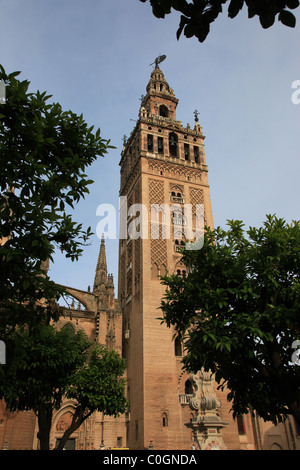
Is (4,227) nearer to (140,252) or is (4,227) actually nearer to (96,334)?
(140,252)

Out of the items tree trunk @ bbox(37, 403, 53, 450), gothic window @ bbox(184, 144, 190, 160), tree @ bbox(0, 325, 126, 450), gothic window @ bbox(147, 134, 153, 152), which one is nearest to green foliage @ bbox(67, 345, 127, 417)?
tree @ bbox(0, 325, 126, 450)

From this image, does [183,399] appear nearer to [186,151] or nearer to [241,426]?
[241,426]

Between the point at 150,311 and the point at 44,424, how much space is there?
12.5m

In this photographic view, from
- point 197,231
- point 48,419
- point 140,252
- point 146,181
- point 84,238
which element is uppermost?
point 146,181

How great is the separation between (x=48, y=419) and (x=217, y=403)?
273 inches

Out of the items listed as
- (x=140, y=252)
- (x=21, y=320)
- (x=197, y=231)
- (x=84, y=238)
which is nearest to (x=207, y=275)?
(x=84, y=238)

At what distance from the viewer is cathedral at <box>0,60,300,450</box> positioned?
23656 millimetres

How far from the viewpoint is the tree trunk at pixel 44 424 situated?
14.0 m

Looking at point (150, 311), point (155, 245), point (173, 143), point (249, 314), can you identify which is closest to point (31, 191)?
point (249, 314)

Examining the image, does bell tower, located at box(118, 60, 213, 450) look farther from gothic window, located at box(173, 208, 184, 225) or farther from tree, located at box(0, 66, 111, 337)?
tree, located at box(0, 66, 111, 337)

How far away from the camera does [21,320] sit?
19.4 feet

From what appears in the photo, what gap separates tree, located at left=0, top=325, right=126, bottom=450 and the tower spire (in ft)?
55.3

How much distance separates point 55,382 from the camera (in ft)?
47.5

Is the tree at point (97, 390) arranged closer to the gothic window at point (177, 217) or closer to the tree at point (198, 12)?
the gothic window at point (177, 217)
